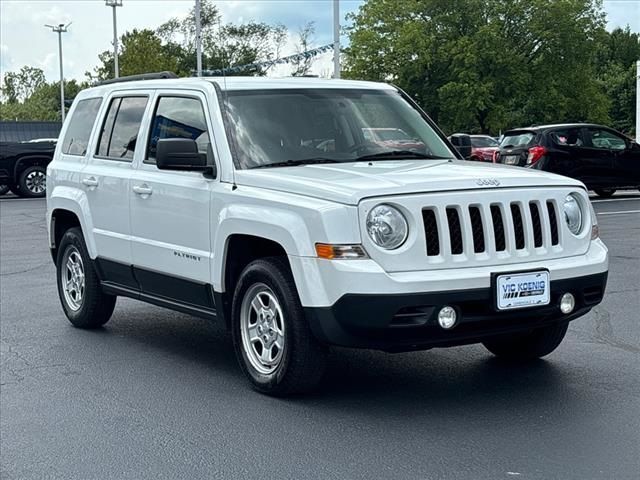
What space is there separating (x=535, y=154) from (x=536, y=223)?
50.7ft

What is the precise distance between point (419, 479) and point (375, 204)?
154cm

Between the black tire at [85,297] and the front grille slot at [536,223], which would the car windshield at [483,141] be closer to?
the black tire at [85,297]

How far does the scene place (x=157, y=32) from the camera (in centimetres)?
9475

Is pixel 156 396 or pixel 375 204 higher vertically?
pixel 375 204

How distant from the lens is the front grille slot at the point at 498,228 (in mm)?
5684

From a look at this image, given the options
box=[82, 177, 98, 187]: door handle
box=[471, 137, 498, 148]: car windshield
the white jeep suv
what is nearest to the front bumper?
the white jeep suv

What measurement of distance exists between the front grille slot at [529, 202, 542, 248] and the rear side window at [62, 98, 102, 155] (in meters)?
3.93

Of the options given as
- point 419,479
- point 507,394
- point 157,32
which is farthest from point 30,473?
point 157,32

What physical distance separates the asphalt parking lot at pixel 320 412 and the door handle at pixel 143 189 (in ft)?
3.85

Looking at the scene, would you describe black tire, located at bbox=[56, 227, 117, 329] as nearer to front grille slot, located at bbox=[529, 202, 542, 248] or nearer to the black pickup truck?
front grille slot, located at bbox=[529, 202, 542, 248]

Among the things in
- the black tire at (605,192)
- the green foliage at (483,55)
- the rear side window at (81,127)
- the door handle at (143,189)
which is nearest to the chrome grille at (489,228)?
the door handle at (143,189)

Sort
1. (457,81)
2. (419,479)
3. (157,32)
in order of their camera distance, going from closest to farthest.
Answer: (419,479) < (457,81) < (157,32)

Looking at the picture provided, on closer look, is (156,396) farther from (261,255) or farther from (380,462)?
(380,462)

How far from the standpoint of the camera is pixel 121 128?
782 centimetres
